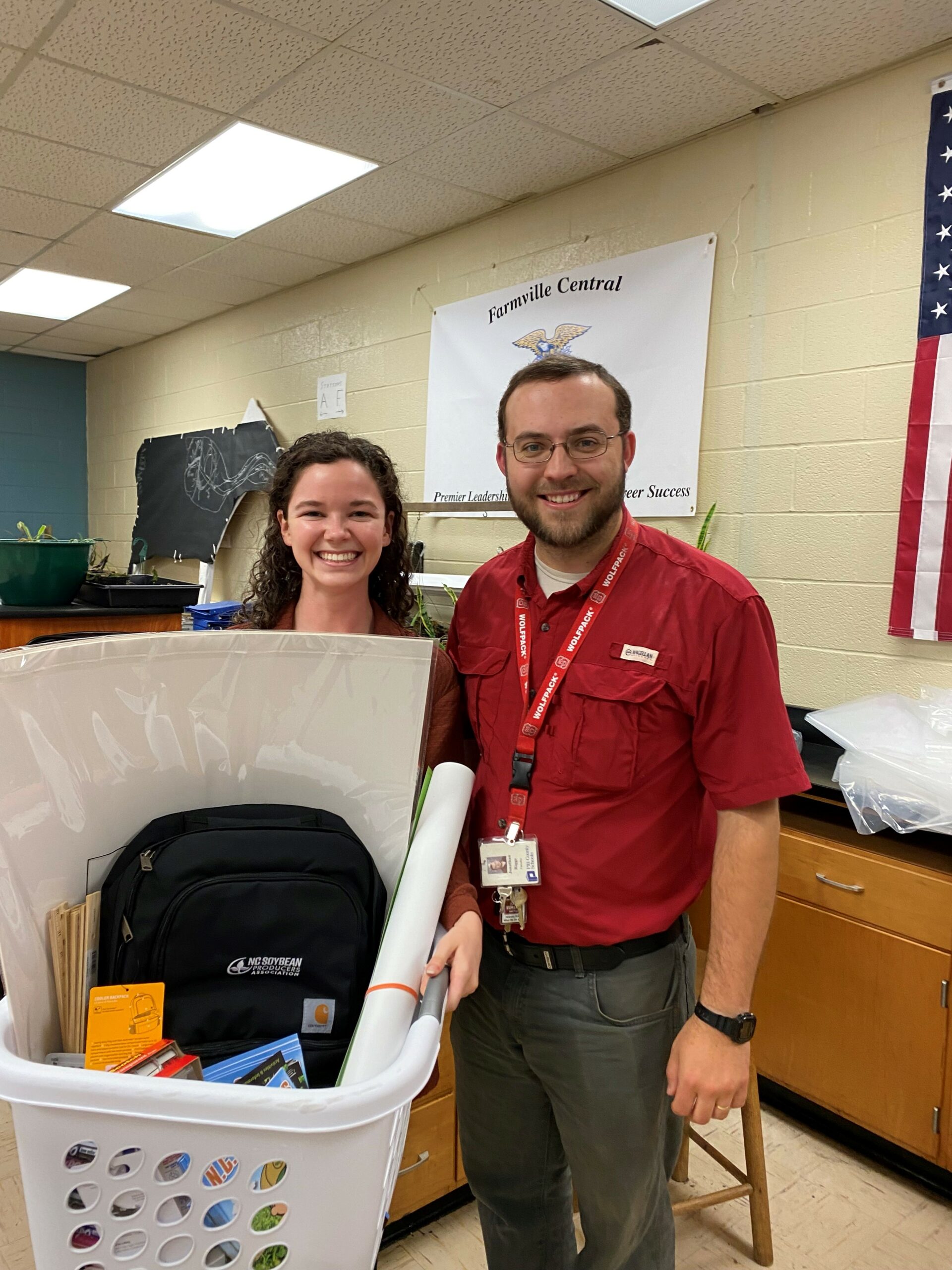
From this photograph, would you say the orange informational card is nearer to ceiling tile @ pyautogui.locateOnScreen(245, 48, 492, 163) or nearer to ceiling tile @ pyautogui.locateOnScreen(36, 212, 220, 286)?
ceiling tile @ pyautogui.locateOnScreen(245, 48, 492, 163)

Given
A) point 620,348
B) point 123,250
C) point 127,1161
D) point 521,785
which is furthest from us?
point 123,250

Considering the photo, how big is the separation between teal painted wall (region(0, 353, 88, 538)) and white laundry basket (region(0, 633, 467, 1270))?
6.29 m

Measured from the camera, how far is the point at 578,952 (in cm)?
130

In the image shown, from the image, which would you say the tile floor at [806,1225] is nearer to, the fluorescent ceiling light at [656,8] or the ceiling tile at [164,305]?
the fluorescent ceiling light at [656,8]

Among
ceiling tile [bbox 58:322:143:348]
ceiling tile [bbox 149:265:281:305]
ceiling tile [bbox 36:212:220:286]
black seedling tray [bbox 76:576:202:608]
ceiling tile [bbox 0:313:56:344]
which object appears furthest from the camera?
ceiling tile [bbox 58:322:143:348]

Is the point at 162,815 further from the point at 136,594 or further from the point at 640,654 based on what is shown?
the point at 136,594

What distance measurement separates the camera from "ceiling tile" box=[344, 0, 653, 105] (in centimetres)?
208

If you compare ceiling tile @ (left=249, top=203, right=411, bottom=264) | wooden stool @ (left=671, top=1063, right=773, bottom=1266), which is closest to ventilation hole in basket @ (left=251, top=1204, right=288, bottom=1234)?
wooden stool @ (left=671, top=1063, right=773, bottom=1266)

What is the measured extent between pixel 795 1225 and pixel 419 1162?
849mm

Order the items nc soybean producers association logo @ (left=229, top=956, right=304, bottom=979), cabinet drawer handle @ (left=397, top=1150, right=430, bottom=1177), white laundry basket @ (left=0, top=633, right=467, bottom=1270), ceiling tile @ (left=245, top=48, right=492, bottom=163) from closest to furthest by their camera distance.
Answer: white laundry basket @ (left=0, top=633, right=467, bottom=1270), nc soybean producers association logo @ (left=229, top=956, right=304, bottom=979), cabinet drawer handle @ (left=397, top=1150, right=430, bottom=1177), ceiling tile @ (left=245, top=48, right=492, bottom=163)

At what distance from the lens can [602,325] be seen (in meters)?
2.99

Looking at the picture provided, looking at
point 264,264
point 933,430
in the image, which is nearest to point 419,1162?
point 933,430

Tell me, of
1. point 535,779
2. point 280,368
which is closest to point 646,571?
point 535,779

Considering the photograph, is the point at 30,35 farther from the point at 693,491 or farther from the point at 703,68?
the point at 693,491
